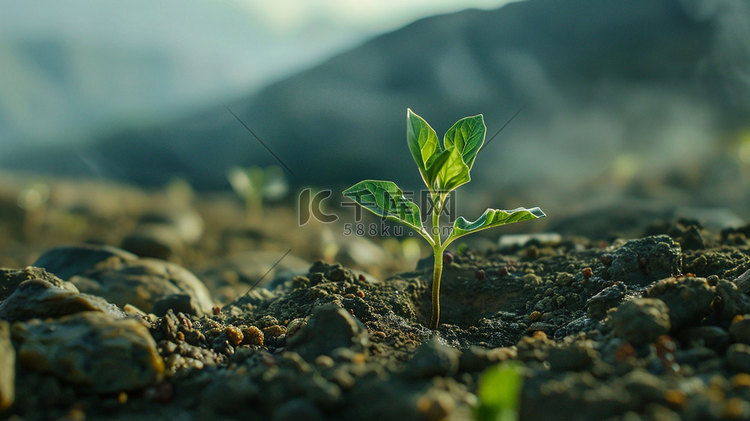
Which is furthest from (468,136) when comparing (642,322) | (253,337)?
(253,337)

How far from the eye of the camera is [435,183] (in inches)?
85.4

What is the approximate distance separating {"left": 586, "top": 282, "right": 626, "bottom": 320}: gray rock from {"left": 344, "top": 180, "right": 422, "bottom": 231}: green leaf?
85 centimetres

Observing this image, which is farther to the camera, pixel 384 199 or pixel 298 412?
pixel 384 199

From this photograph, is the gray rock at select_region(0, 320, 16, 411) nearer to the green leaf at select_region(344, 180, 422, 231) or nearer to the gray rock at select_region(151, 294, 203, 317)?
the gray rock at select_region(151, 294, 203, 317)

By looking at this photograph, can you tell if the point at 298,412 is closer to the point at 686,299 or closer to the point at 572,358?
the point at 572,358

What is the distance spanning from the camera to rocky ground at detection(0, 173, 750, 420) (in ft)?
4.13

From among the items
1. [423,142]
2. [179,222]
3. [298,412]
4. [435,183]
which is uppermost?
[179,222]

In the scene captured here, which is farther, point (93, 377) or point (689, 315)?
point (689, 315)

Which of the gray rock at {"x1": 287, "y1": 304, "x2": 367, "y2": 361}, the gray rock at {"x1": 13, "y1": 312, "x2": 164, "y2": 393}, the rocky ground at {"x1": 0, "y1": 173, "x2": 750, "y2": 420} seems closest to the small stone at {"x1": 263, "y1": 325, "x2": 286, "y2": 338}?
the rocky ground at {"x1": 0, "y1": 173, "x2": 750, "y2": 420}

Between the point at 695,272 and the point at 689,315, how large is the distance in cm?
91

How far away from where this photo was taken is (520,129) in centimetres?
1173

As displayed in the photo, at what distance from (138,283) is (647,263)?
9.94 feet

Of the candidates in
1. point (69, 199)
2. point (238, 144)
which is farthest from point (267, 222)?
point (238, 144)

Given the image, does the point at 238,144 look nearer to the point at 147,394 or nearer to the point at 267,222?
the point at 267,222
